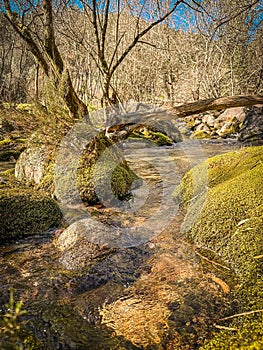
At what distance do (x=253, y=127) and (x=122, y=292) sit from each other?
10942 mm

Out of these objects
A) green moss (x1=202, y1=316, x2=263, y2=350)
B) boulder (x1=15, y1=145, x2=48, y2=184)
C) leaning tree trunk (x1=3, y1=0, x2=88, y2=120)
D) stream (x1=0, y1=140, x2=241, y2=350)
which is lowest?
stream (x1=0, y1=140, x2=241, y2=350)

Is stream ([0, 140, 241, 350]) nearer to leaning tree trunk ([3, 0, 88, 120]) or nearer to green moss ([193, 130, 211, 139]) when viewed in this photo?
leaning tree trunk ([3, 0, 88, 120])

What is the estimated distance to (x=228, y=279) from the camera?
2459mm

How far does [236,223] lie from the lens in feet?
9.28

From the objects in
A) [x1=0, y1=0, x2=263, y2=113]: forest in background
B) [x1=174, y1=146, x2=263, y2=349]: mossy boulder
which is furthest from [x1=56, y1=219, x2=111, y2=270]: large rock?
[x1=0, y1=0, x2=263, y2=113]: forest in background

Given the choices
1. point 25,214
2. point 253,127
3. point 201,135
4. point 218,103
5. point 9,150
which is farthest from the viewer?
point 201,135

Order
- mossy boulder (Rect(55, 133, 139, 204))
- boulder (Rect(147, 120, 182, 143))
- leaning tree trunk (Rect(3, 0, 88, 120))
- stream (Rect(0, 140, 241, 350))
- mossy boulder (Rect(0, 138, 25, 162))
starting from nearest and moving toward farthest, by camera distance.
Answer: stream (Rect(0, 140, 241, 350)) → mossy boulder (Rect(55, 133, 139, 204)) → leaning tree trunk (Rect(3, 0, 88, 120)) → mossy boulder (Rect(0, 138, 25, 162)) → boulder (Rect(147, 120, 182, 143))

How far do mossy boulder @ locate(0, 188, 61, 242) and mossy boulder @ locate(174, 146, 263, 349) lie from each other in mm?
1862

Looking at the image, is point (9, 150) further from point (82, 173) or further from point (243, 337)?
point (243, 337)

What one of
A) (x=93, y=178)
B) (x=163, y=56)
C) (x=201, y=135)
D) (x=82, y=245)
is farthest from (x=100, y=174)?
(x=163, y=56)

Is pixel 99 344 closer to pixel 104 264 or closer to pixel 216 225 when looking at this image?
pixel 104 264

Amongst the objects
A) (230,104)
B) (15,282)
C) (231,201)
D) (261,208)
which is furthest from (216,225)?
(230,104)

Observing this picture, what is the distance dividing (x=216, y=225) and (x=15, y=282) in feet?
6.75

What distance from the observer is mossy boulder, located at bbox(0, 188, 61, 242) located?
3.61 meters
